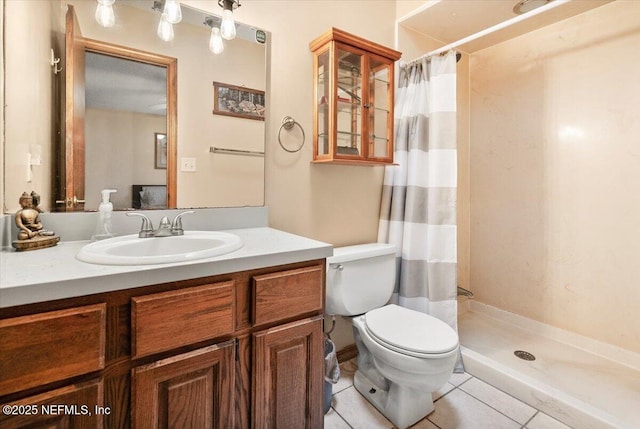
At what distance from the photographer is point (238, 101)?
4.79 ft

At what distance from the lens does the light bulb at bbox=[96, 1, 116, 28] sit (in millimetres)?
1166

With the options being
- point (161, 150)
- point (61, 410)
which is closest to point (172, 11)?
point (161, 150)

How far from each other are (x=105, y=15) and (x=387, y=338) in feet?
5.80

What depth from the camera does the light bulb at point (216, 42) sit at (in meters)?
1.39

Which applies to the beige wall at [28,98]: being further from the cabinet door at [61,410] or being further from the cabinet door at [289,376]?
the cabinet door at [289,376]

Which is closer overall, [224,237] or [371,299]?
[224,237]

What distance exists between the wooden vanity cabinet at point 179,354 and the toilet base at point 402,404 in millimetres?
469

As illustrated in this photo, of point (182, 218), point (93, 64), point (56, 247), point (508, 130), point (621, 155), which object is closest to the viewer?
point (56, 247)

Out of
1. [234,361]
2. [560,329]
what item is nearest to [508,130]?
[560,329]

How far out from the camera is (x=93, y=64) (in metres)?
1.17

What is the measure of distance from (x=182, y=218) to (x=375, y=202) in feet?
3.98

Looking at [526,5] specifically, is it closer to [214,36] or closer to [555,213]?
[555,213]

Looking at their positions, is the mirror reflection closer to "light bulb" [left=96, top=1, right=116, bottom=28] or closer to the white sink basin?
"light bulb" [left=96, top=1, right=116, bottom=28]

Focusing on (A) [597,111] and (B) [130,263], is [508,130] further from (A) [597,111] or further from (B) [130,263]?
(B) [130,263]
